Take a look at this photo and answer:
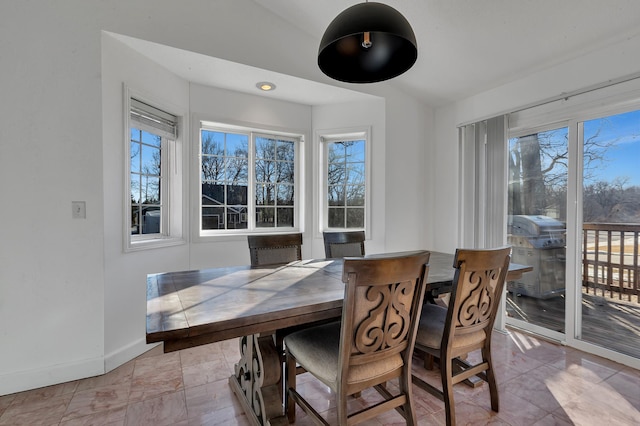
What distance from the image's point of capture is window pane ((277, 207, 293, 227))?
378cm

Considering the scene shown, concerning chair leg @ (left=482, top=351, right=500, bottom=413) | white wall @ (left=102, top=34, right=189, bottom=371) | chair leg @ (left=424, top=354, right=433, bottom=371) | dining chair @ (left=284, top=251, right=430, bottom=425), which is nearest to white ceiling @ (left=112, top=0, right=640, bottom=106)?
white wall @ (left=102, top=34, right=189, bottom=371)

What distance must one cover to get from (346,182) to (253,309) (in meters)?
2.76

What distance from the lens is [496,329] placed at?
304 centimetres

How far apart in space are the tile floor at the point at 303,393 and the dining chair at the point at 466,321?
0.77 feet

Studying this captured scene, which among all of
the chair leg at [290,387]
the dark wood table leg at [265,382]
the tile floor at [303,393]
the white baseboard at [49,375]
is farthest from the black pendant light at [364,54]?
the white baseboard at [49,375]

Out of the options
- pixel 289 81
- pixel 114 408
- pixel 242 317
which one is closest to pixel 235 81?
pixel 289 81

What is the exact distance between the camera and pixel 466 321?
66.1 inches

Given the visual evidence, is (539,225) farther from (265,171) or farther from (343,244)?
(265,171)

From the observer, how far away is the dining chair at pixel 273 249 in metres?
2.33

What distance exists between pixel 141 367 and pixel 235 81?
8.83ft

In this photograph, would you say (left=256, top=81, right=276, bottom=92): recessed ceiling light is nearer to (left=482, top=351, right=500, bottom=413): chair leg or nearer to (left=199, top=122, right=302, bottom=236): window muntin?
(left=199, top=122, right=302, bottom=236): window muntin

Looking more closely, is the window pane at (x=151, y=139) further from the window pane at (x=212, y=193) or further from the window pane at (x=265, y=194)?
the window pane at (x=265, y=194)

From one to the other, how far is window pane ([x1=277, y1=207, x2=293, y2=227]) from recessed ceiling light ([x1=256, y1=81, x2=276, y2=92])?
137 cm

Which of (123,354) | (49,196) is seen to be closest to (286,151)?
(49,196)
